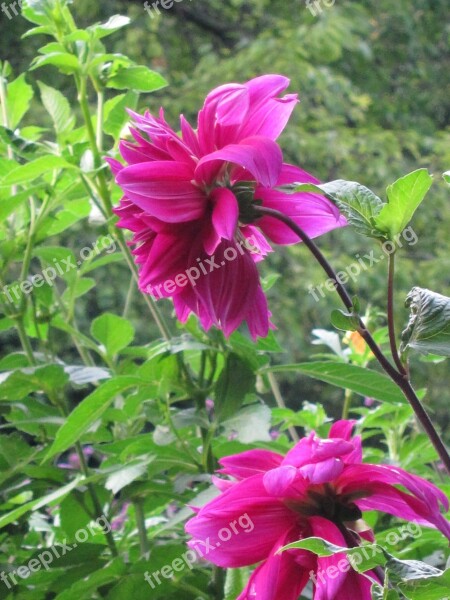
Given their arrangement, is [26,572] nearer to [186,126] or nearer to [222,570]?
[222,570]

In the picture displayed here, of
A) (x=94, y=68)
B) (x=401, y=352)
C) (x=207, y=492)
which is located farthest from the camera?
(x=94, y=68)

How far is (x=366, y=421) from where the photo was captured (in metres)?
0.61

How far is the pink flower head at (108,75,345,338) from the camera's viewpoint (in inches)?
12.9

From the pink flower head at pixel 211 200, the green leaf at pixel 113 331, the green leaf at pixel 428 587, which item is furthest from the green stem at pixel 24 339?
the green leaf at pixel 428 587

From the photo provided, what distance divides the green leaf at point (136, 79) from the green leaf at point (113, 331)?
0.49 ft

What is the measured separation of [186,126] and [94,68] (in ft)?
0.84

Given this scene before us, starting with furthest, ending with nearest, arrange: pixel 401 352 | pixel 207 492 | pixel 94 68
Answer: pixel 94 68 → pixel 207 492 → pixel 401 352

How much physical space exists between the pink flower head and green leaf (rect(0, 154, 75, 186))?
0.57 ft

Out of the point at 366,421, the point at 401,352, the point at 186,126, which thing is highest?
the point at 186,126

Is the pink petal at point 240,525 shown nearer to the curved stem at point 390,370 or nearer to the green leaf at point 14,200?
the curved stem at point 390,370

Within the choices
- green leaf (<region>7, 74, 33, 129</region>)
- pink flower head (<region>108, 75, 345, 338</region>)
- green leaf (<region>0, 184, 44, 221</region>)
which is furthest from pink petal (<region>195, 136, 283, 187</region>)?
green leaf (<region>7, 74, 33, 129</region>)

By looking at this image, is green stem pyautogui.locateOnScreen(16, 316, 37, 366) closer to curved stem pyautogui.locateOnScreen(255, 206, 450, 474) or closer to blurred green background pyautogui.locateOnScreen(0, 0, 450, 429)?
curved stem pyautogui.locateOnScreen(255, 206, 450, 474)

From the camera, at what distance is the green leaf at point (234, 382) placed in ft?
1.64

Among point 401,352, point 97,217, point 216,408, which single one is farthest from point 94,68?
point 401,352
